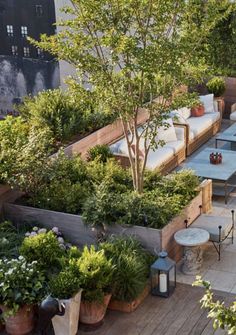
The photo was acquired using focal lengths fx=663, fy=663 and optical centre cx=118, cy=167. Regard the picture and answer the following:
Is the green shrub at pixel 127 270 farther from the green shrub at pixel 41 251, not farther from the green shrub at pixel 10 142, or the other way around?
the green shrub at pixel 10 142

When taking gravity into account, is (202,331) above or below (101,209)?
below

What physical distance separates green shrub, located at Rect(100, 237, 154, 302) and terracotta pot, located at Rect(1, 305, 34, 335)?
0.92m

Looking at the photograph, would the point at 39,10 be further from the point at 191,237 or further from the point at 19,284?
the point at 19,284

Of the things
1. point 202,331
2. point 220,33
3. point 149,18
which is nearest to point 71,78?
point 149,18

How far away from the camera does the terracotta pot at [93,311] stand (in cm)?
689

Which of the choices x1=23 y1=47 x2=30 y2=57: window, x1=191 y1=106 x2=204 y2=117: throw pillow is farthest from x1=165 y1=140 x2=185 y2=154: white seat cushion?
x1=23 y1=47 x2=30 y2=57: window

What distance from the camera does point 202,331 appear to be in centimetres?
682

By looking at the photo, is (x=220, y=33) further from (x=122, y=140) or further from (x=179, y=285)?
(x=179, y=285)

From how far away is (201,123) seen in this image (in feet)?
41.6

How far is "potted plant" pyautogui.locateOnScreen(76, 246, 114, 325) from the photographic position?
267 inches

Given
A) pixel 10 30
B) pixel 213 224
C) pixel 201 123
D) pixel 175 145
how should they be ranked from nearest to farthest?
pixel 213 224 → pixel 175 145 → pixel 201 123 → pixel 10 30

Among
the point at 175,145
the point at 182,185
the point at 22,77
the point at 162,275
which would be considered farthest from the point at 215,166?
the point at 22,77

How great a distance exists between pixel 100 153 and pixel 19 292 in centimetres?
407

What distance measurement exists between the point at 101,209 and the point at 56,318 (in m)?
1.80
